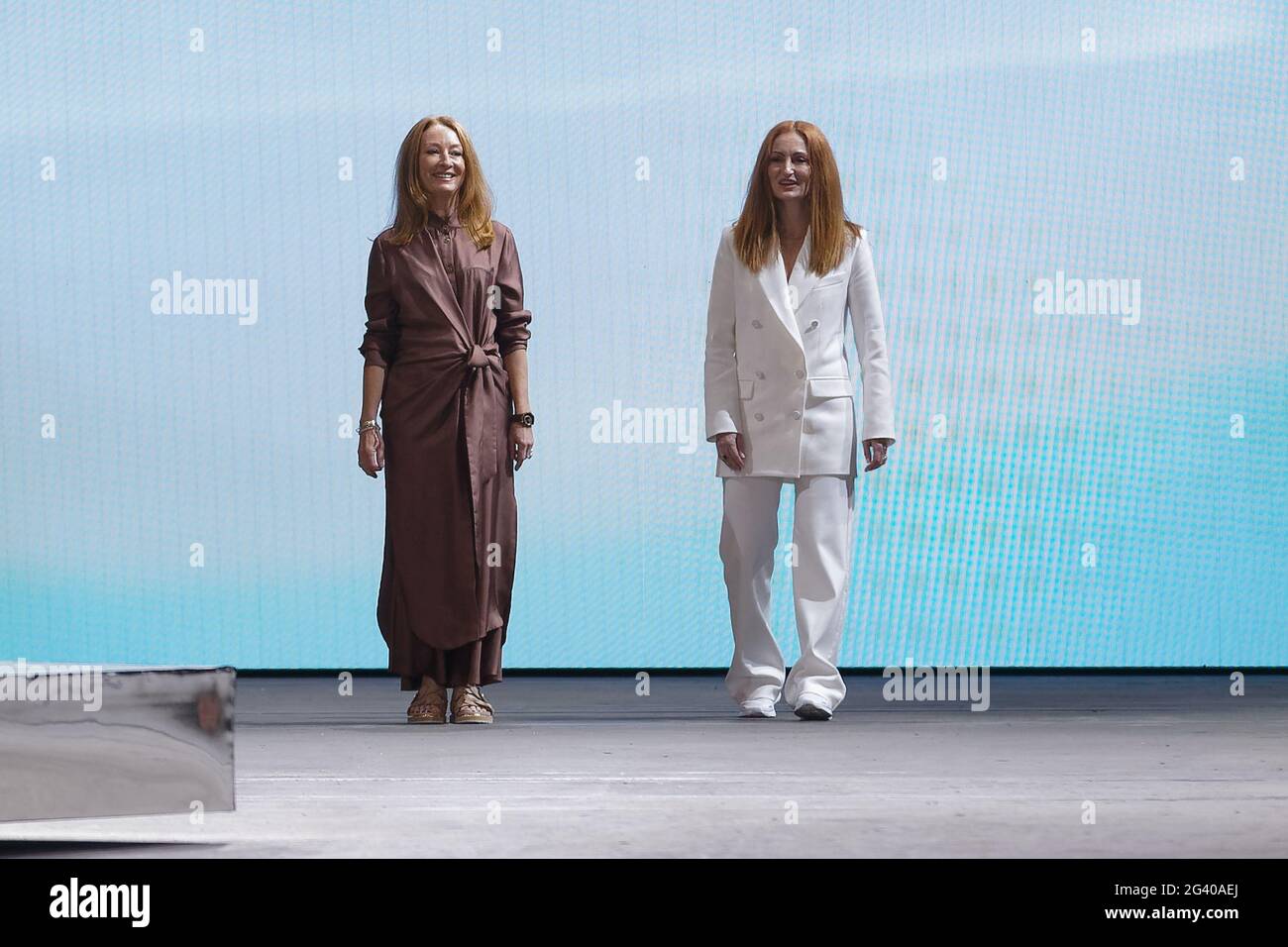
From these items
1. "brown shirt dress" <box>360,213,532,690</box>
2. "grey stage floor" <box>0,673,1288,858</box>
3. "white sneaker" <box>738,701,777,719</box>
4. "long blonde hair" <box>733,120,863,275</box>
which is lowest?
"white sneaker" <box>738,701,777,719</box>

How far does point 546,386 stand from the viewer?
552 cm

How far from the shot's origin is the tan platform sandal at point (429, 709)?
3910 mm

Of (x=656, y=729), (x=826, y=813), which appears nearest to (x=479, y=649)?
(x=656, y=729)

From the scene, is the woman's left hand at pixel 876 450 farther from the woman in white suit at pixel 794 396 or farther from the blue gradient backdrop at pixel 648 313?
the blue gradient backdrop at pixel 648 313

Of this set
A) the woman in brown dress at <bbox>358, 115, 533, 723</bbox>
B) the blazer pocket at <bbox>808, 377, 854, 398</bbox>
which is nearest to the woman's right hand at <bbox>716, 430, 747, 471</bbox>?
the blazer pocket at <bbox>808, 377, 854, 398</bbox>

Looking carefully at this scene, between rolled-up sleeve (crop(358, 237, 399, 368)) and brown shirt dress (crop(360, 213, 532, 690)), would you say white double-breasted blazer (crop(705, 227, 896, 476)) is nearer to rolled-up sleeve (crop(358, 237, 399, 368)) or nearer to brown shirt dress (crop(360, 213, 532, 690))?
brown shirt dress (crop(360, 213, 532, 690))

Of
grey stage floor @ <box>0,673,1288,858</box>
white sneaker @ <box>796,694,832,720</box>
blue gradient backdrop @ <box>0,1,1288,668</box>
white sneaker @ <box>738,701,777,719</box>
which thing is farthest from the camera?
blue gradient backdrop @ <box>0,1,1288,668</box>

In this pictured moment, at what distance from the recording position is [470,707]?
12.9 feet

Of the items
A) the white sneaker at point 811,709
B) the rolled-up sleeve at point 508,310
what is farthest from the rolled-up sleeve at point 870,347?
the rolled-up sleeve at point 508,310

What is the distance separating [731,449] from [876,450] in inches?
11.3

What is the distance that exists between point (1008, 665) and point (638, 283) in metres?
1.46

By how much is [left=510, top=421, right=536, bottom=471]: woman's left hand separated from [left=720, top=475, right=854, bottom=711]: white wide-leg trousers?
42cm

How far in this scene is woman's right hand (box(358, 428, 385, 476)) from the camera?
3967 millimetres

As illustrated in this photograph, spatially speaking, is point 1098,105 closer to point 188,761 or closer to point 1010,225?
point 1010,225
